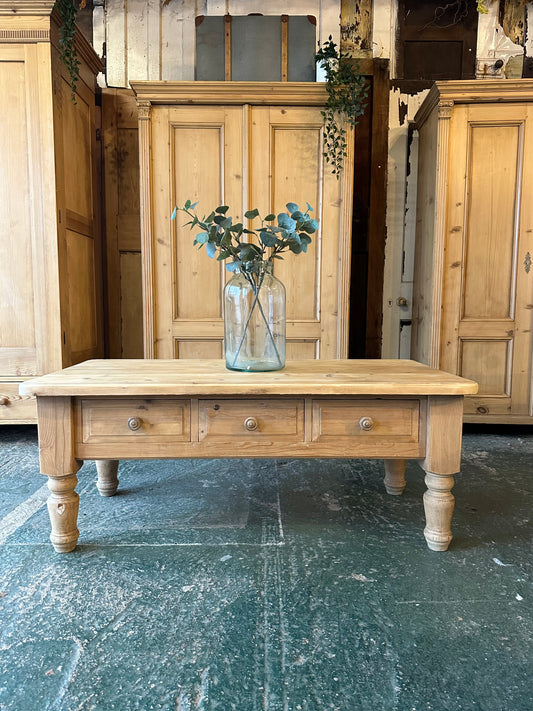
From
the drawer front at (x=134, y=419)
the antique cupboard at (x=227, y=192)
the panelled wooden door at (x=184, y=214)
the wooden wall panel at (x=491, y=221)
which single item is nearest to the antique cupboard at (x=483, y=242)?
the wooden wall panel at (x=491, y=221)

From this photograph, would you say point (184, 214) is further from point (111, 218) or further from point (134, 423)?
point (134, 423)

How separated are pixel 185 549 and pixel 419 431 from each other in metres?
0.87

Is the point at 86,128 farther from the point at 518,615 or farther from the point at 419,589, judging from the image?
the point at 518,615

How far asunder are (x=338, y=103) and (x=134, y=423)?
2355 mm

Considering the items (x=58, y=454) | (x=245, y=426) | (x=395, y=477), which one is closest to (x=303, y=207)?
(x=395, y=477)

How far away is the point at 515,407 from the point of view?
293 centimetres

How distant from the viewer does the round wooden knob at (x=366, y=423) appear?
1.44 metres

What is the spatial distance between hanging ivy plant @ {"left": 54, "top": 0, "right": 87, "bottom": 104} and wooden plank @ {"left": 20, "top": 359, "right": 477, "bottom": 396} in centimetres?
196

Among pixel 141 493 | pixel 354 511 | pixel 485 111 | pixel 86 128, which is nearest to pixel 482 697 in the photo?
pixel 354 511

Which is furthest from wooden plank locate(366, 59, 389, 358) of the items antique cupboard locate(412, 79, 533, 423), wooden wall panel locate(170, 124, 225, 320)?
wooden wall panel locate(170, 124, 225, 320)

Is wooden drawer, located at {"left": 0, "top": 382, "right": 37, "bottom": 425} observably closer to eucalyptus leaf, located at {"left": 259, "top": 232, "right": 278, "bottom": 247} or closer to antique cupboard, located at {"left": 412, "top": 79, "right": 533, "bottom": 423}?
eucalyptus leaf, located at {"left": 259, "top": 232, "right": 278, "bottom": 247}

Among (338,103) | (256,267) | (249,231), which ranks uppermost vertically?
(338,103)

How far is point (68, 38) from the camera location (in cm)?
252

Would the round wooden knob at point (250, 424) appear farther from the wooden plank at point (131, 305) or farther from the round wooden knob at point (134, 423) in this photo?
the wooden plank at point (131, 305)
